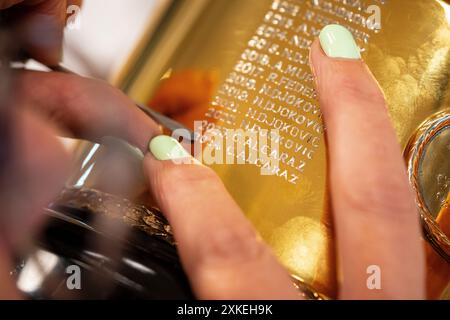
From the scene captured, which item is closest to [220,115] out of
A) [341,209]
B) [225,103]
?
[225,103]

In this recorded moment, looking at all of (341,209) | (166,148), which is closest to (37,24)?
(166,148)

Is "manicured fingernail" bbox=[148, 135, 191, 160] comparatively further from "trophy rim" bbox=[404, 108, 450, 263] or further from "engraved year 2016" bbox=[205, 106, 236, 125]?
"trophy rim" bbox=[404, 108, 450, 263]

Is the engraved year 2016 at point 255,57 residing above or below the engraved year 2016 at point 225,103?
above

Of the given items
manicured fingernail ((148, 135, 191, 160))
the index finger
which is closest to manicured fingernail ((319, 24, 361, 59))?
the index finger

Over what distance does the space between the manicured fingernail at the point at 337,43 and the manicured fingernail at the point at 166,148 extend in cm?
11

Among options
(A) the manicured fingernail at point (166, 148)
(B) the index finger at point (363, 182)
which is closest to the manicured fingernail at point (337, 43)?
(B) the index finger at point (363, 182)

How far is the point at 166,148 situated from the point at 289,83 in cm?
10

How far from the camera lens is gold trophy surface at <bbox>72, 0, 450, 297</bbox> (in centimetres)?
35

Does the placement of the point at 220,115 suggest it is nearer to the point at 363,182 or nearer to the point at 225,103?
the point at 225,103

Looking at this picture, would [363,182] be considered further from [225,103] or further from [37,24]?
[37,24]

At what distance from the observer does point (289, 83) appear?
0.36m

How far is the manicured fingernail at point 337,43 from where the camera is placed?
1.09ft

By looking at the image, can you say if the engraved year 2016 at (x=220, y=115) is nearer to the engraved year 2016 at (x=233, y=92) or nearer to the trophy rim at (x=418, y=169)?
the engraved year 2016 at (x=233, y=92)

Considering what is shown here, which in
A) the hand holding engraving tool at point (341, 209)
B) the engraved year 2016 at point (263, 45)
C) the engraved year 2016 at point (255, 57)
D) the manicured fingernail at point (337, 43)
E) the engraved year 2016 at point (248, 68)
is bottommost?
the hand holding engraving tool at point (341, 209)
